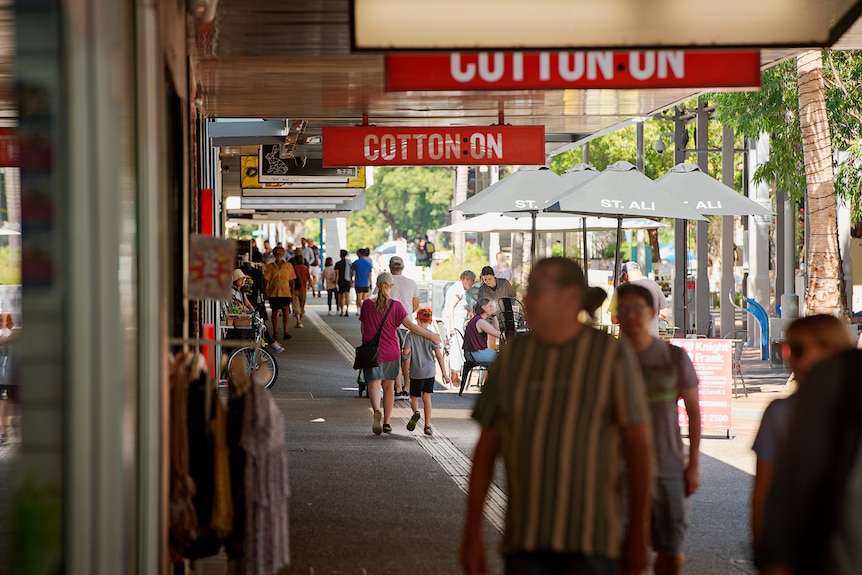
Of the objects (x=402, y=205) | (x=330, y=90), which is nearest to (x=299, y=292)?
(x=330, y=90)

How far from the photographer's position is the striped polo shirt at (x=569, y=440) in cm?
405

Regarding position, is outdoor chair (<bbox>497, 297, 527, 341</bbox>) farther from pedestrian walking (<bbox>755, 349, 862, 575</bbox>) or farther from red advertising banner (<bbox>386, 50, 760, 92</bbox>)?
pedestrian walking (<bbox>755, 349, 862, 575</bbox>)

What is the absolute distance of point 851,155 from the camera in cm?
1902

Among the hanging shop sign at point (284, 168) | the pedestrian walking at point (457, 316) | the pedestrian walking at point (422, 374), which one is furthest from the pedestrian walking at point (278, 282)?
the pedestrian walking at point (422, 374)

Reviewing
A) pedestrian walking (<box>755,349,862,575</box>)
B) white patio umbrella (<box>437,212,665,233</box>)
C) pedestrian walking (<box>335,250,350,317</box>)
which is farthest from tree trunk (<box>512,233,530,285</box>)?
pedestrian walking (<box>755,349,862,575</box>)

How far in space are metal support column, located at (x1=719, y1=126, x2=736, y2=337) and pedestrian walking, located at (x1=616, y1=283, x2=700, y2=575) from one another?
1856 centimetres

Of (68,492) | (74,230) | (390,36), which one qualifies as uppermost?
(390,36)

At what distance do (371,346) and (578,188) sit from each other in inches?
166

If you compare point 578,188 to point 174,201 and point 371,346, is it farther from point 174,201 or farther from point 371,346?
point 174,201

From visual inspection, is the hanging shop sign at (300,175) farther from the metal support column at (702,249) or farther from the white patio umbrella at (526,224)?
the metal support column at (702,249)

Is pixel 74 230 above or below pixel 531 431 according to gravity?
above

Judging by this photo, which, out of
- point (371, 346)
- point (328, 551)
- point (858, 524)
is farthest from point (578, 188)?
point (858, 524)

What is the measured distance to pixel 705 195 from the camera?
1705cm

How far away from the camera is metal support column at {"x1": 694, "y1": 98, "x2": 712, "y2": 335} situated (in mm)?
24453
